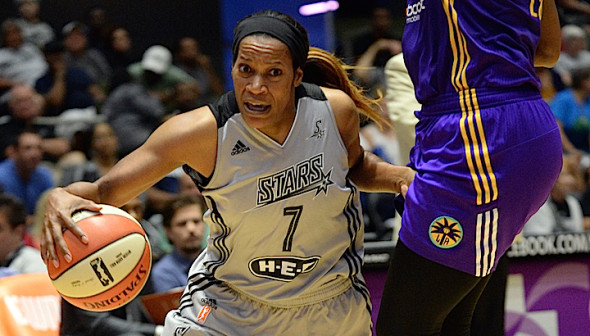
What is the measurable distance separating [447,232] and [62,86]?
631cm

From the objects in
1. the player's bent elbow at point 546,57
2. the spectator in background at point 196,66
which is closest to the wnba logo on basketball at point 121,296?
the player's bent elbow at point 546,57

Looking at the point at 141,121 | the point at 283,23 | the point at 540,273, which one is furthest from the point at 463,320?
the point at 141,121

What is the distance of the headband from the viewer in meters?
2.73

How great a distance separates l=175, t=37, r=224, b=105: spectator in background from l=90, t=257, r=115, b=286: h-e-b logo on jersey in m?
6.09

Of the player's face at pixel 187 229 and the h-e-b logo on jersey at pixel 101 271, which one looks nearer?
the h-e-b logo on jersey at pixel 101 271

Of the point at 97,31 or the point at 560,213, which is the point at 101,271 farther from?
the point at 97,31

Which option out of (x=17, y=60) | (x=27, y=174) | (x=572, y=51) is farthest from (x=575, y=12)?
(x=27, y=174)

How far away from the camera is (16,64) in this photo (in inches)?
320

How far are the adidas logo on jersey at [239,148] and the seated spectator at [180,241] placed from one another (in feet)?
7.70

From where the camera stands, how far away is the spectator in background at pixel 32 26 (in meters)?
8.64

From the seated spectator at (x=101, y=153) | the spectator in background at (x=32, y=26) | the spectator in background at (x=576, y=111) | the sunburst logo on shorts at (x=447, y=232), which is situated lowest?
the spectator in background at (x=576, y=111)

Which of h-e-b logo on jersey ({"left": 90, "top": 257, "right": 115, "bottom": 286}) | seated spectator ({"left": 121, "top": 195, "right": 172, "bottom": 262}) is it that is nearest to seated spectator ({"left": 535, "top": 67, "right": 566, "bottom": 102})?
seated spectator ({"left": 121, "top": 195, "right": 172, "bottom": 262})

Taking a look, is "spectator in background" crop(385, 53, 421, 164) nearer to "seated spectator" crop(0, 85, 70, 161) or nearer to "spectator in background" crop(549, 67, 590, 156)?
"seated spectator" crop(0, 85, 70, 161)

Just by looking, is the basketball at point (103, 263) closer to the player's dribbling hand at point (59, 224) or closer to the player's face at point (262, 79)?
the player's dribbling hand at point (59, 224)
